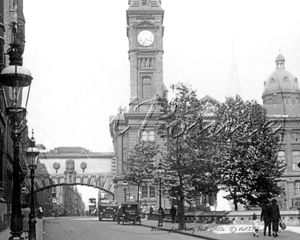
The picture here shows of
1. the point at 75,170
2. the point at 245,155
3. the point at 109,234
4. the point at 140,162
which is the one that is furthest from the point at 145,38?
the point at 109,234

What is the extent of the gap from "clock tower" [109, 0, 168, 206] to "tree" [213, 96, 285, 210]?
111ft

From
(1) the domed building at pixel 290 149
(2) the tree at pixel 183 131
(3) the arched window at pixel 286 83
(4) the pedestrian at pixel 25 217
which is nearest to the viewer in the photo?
(4) the pedestrian at pixel 25 217

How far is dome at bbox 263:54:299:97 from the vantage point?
133750 millimetres

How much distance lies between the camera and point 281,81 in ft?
444

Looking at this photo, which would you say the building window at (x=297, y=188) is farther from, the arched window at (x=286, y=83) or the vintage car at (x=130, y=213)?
the vintage car at (x=130, y=213)

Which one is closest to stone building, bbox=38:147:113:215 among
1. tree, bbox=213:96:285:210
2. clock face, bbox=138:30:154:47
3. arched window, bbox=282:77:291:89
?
clock face, bbox=138:30:154:47

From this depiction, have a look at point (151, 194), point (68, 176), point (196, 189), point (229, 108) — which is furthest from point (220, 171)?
point (68, 176)

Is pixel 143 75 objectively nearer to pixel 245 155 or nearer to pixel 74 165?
pixel 74 165

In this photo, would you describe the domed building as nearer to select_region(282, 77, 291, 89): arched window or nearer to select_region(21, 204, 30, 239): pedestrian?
select_region(282, 77, 291, 89): arched window

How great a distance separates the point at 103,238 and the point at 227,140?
93.1 ft

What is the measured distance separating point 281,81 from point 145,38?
171ft

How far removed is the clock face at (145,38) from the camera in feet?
303

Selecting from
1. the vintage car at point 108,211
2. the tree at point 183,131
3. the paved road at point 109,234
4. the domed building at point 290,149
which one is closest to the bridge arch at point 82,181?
the domed building at point 290,149

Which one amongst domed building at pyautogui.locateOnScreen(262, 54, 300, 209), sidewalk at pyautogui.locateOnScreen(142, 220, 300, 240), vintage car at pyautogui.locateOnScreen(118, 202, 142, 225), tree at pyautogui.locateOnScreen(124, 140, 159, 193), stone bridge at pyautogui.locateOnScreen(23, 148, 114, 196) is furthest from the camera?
stone bridge at pyautogui.locateOnScreen(23, 148, 114, 196)
